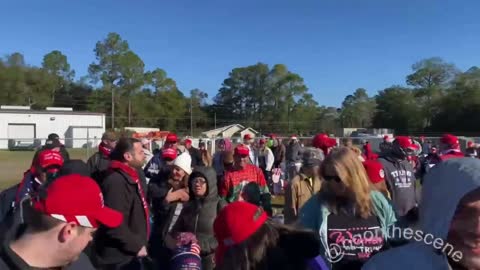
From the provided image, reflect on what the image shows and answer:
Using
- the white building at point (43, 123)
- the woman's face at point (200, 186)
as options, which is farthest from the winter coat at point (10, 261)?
the white building at point (43, 123)

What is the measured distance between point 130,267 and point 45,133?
68.1 m

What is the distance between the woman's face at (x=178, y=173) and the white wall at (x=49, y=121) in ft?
196

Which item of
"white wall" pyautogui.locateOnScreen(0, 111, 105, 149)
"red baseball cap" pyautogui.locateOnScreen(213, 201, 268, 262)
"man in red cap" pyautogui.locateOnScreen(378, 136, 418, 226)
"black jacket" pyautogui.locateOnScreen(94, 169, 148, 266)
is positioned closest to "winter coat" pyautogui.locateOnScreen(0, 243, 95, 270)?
"red baseball cap" pyautogui.locateOnScreen(213, 201, 268, 262)

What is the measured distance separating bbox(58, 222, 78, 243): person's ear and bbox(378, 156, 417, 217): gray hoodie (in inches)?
206

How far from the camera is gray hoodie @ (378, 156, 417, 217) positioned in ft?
21.8

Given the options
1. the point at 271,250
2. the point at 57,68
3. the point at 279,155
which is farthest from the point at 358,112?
the point at 271,250

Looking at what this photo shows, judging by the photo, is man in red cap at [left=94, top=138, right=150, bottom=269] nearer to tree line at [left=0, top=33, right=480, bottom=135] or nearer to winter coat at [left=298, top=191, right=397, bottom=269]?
winter coat at [left=298, top=191, right=397, bottom=269]

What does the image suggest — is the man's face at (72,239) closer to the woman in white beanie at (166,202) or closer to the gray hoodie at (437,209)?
the gray hoodie at (437,209)

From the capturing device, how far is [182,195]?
5363mm

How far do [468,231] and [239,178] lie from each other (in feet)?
16.7

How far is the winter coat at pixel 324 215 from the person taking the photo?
11.1ft

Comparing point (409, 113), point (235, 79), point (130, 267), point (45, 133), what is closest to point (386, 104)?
point (409, 113)

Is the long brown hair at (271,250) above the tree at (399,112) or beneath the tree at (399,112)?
beneath

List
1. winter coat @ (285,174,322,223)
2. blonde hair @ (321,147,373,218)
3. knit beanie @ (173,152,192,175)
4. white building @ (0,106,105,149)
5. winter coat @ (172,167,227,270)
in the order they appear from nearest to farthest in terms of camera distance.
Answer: blonde hair @ (321,147,373,218), winter coat @ (172,167,227,270), winter coat @ (285,174,322,223), knit beanie @ (173,152,192,175), white building @ (0,106,105,149)
